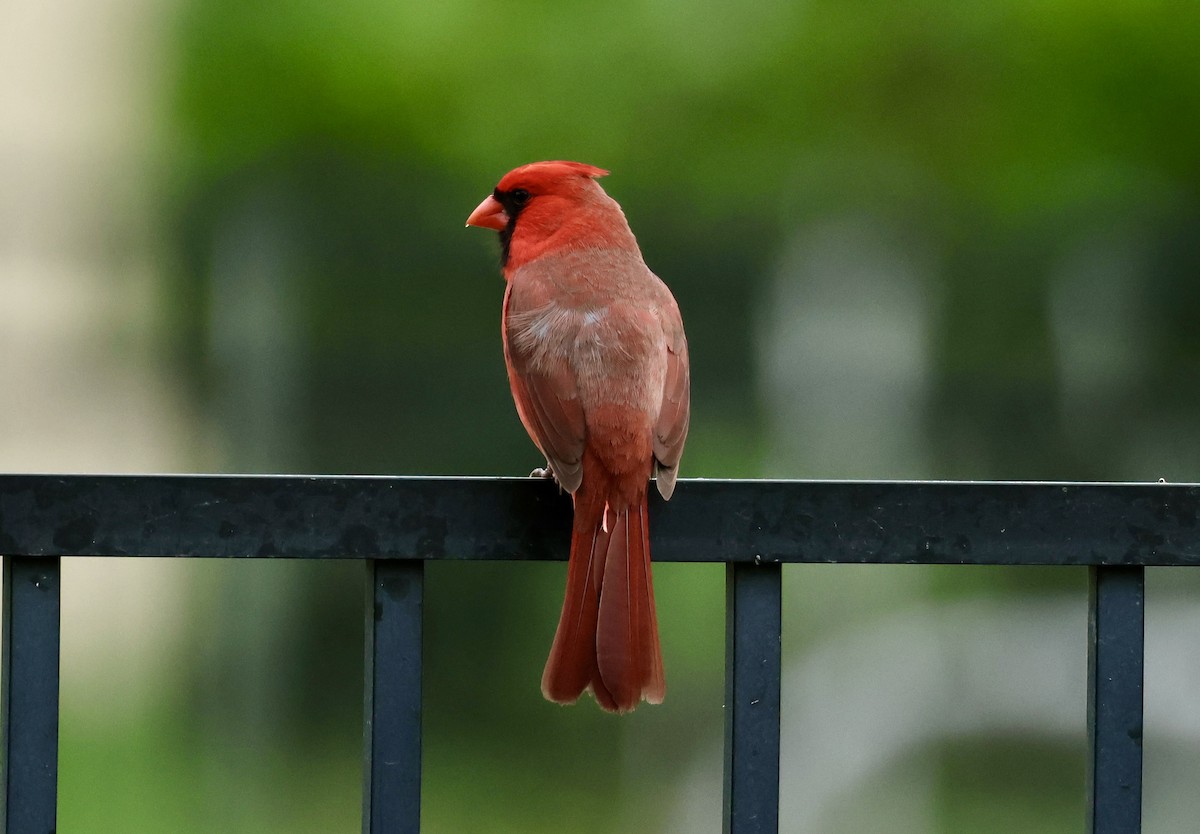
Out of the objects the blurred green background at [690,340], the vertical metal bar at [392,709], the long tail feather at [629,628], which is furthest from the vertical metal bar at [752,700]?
the blurred green background at [690,340]

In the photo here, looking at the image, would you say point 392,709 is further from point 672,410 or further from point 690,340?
point 690,340

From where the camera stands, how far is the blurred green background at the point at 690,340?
8.79 ft

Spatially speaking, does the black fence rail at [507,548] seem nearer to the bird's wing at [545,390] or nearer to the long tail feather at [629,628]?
the long tail feather at [629,628]

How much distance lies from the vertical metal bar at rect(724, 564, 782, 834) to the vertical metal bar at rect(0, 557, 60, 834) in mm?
516

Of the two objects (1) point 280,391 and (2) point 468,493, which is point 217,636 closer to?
(1) point 280,391

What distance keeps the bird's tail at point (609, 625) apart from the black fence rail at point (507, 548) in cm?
12

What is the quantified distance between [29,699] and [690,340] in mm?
2084

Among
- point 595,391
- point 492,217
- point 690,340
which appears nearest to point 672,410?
point 595,391

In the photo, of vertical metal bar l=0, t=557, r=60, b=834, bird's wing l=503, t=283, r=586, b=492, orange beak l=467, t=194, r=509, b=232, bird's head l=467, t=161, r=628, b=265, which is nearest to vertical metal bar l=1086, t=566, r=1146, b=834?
bird's wing l=503, t=283, r=586, b=492

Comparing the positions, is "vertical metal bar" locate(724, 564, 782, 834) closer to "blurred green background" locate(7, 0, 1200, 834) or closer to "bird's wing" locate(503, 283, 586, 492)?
"bird's wing" locate(503, 283, 586, 492)

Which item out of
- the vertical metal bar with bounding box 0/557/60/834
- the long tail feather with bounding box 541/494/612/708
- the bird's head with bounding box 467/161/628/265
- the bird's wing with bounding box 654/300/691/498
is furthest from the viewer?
the bird's head with bounding box 467/161/628/265

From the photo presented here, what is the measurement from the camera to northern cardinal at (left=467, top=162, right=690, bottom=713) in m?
1.11

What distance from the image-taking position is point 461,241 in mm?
2855

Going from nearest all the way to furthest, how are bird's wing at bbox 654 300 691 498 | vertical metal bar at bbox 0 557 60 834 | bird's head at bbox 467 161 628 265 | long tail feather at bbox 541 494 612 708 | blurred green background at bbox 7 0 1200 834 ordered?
vertical metal bar at bbox 0 557 60 834
long tail feather at bbox 541 494 612 708
bird's wing at bbox 654 300 691 498
bird's head at bbox 467 161 628 265
blurred green background at bbox 7 0 1200 834
